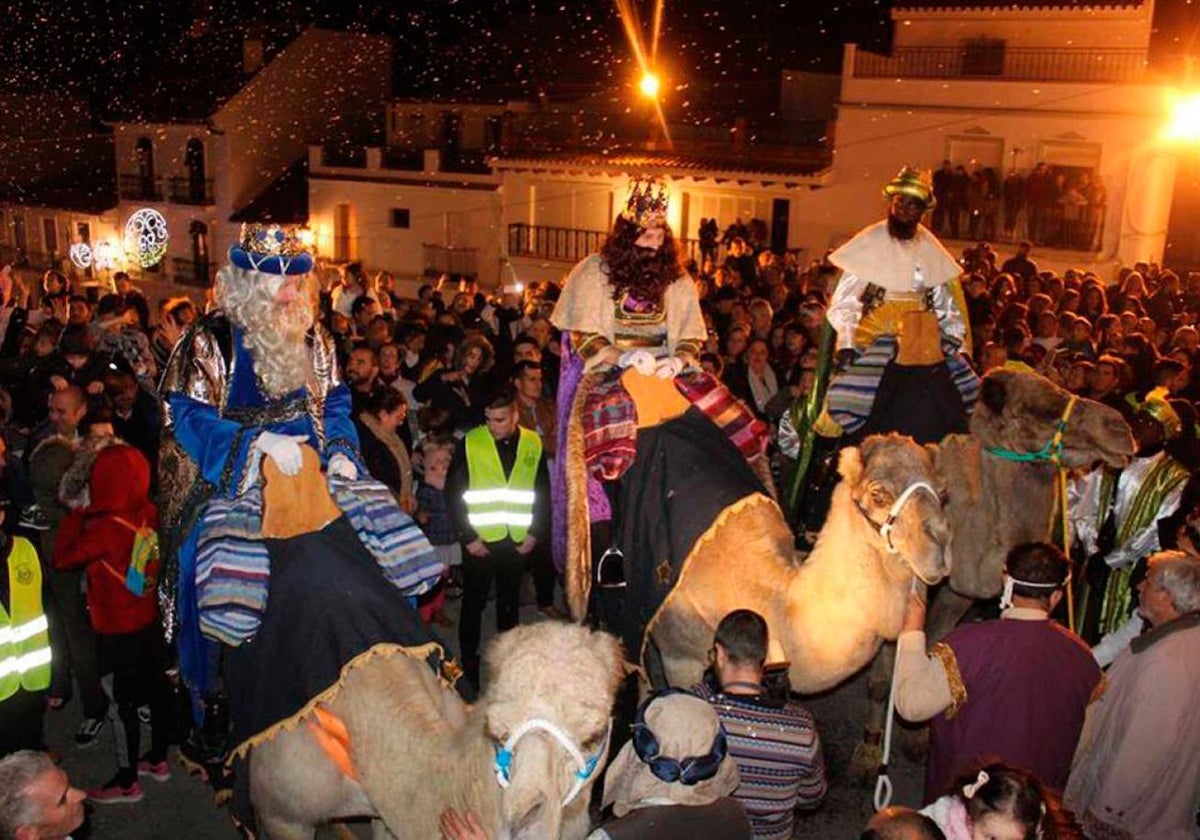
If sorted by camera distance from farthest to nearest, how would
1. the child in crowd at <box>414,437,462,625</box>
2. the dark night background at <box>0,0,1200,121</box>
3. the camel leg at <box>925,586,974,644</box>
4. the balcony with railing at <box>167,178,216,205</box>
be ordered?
the balcony with railing at <box>167,178,216,205</box>
the dark night background at <box>0,0,1200,121</box>
the child in crowd at <box>414,437,462,625</box>
the camel leg at <box>925,586,974,644</box>

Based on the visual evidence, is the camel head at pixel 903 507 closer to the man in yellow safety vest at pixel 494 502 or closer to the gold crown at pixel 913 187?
the gold crown at pixel 913 187

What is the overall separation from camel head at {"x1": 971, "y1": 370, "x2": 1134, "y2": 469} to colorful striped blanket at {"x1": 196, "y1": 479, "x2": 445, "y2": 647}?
3234 mm

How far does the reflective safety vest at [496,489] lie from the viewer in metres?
7.44

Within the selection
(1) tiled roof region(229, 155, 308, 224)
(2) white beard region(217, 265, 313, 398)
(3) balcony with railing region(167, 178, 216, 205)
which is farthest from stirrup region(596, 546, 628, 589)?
(3) balcony with railing region(167, 178, 216, 205)

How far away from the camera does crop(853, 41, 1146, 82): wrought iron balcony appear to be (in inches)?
957

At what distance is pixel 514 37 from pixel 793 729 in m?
39.6

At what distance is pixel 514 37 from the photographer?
40.8 metres

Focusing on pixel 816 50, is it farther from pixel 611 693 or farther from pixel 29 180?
pixel 611 693

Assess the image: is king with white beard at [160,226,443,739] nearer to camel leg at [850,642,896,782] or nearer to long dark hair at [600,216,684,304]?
long dark hair at [600,216,684,304]

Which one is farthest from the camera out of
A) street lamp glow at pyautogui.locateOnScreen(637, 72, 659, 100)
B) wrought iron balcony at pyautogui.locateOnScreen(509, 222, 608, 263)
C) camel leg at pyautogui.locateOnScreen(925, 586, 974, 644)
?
street lamp glow at pyautogui.locateOnScreen(637, 72, 659, 100)

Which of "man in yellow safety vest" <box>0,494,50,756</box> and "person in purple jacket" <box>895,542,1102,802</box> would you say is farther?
"man in yellow safety vest" <box>0,494,50,756</box>

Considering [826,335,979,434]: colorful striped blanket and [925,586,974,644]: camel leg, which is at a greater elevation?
[826,335,979,434]: colorful striped blanket

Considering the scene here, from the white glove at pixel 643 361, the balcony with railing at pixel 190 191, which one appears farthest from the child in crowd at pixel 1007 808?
the balcony with railing at pixel 190 191

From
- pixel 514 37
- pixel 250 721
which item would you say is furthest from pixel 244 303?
pixel 514 37
